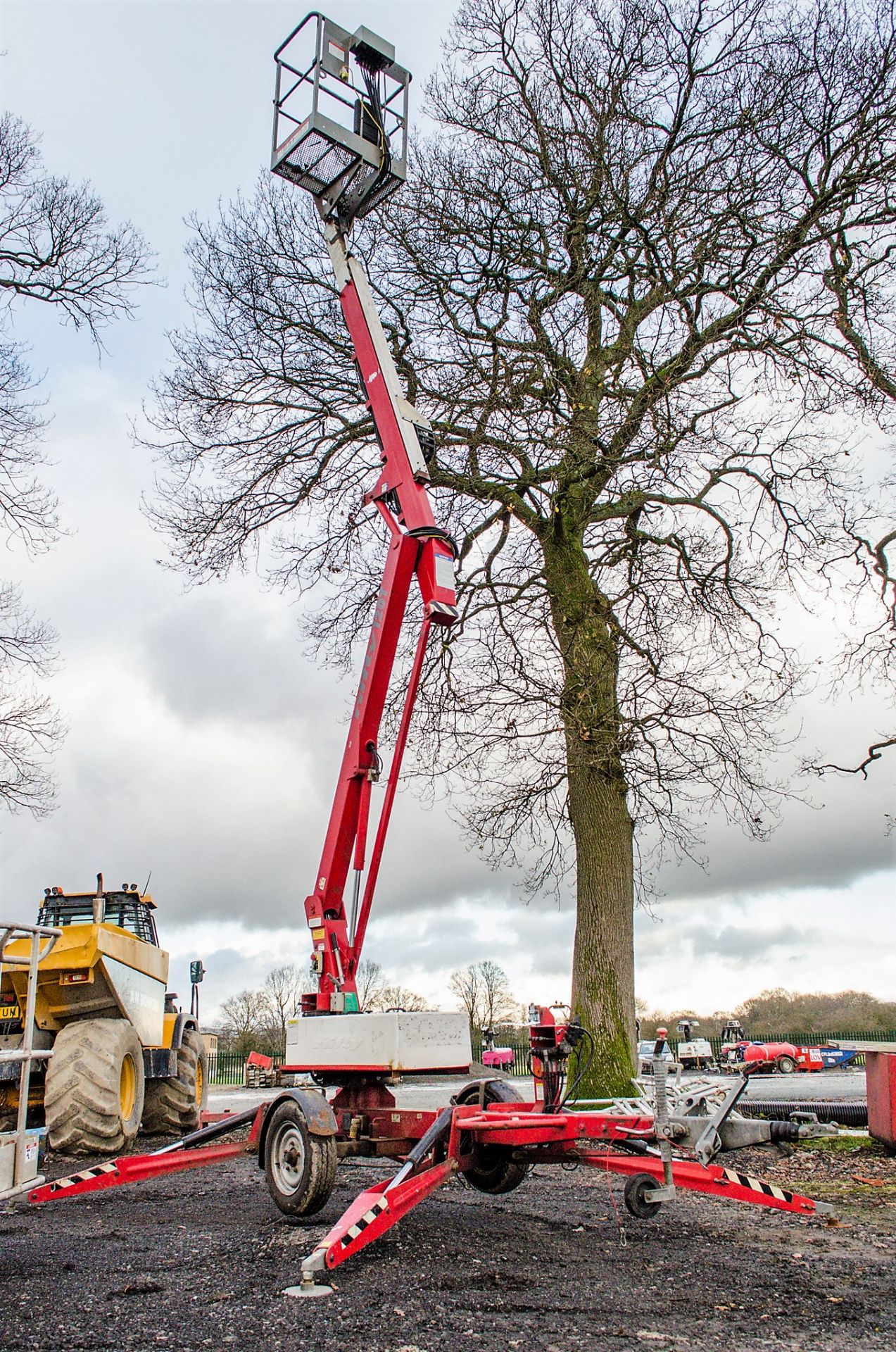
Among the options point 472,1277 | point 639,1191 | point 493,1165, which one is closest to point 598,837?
point 493,1165

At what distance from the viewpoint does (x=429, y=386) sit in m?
13.3

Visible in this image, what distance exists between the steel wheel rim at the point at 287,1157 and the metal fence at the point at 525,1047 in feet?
89.2

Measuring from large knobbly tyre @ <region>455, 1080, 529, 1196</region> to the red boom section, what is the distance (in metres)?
1.13

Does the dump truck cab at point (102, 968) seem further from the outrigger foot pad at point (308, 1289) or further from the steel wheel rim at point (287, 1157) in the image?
the outrigger foot pad at point (308, 1289)

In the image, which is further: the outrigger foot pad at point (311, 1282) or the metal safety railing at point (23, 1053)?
the metal safety railing at point (23, 1053)

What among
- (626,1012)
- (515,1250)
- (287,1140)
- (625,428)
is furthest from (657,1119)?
(625,428)

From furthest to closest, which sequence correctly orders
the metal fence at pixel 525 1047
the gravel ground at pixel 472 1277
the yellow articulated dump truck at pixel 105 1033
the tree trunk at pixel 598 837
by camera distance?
the metal fence at pixel 525 1047
the tree trunk at pixel 598 837
the yellow articulated dump truck at pixel 105 1033
the gravel ground at pixel 472 1277

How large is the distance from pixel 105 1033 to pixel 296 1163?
3.72 meters

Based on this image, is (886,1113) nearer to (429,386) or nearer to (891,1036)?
(429,386)

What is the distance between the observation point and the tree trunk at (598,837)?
11086mm

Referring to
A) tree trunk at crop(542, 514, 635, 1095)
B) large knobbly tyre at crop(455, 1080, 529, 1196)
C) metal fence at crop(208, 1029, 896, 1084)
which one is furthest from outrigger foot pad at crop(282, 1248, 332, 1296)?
metal fence at crop(208, 1029, 896, 1084)

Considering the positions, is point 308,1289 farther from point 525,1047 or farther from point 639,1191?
point 525,1047

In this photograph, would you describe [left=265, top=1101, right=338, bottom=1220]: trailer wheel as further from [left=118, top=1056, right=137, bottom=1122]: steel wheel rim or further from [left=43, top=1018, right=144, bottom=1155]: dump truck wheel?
[left=118, top=1056, right=137, bottom=1122]: steel wheel rim

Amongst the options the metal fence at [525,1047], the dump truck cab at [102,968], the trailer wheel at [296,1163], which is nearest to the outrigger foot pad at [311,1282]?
the trailer wheel at [296,1163]
